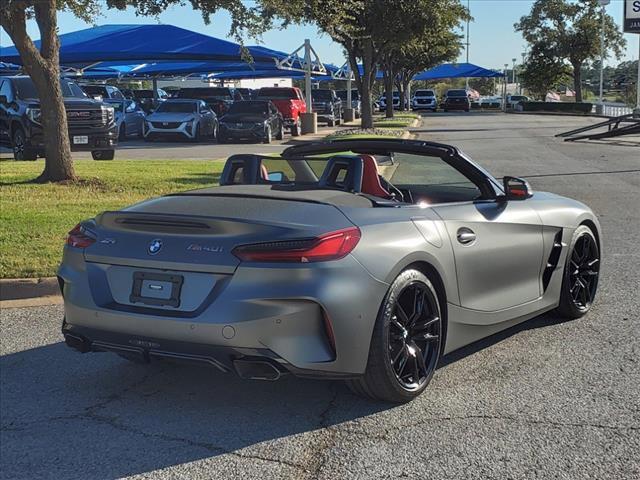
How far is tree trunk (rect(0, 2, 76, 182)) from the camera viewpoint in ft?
37.9

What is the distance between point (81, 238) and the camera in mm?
4203

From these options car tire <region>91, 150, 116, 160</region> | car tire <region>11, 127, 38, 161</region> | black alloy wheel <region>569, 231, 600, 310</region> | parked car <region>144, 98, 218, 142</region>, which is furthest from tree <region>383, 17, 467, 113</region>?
black alloy wheel <region>569, 231, 600, 310</region>

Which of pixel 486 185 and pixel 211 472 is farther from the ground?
pixel 486 185

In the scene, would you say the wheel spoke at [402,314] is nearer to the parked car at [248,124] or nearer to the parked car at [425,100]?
the parked car at [248,124]

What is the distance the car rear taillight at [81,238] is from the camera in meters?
4.12

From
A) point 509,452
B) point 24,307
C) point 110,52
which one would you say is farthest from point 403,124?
point 509,452

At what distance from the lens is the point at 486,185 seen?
5059mm

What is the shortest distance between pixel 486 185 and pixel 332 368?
2.01 meters

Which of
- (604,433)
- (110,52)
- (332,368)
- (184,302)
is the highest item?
(110,52)

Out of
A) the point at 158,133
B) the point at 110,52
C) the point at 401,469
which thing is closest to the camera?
the point at 401,469

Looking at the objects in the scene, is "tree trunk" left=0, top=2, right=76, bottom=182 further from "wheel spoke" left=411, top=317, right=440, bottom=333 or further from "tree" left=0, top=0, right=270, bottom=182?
"wheel spoke" left=411, top=317, right=440, bottom=333

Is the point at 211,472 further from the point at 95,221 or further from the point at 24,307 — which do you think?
the point at 24,307

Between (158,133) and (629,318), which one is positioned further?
(158,133)

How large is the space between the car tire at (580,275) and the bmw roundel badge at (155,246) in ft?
10.1
